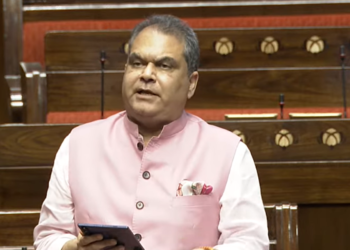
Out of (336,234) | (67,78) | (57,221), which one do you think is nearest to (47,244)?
(57,221)

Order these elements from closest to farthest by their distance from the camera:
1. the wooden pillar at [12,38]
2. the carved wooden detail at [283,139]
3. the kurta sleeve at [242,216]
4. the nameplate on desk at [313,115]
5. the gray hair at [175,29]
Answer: the kurta sleeve at [242,216] < the gray hair at [175,29] < the carved wooden detail at [283,139] < the nameplate on desk at [313,115] < the wooden pillar at [12,38]

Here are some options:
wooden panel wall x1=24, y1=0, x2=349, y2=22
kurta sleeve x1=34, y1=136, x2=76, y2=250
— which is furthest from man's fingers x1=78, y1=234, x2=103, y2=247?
wooden panel wall x1=24, y1=0, x2=349, y2=22

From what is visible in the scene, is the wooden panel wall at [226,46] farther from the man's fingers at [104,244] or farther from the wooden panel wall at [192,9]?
the man's fingers at [104,244]

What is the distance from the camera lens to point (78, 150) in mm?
1353

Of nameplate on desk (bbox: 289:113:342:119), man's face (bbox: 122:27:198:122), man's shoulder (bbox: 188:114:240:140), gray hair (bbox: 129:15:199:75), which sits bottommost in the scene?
man's shoulder (bbox: 188:114:240:140)

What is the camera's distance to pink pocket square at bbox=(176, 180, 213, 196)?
1280 mm

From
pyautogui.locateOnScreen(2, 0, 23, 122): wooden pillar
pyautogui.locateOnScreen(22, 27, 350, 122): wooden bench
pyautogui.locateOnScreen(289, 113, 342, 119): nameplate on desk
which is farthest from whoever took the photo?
pyautogui.locateOnScreen(2, 0, 23, 122): wooden pillar

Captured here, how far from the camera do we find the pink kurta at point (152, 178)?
1.27m

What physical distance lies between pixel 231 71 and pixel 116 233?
116cm

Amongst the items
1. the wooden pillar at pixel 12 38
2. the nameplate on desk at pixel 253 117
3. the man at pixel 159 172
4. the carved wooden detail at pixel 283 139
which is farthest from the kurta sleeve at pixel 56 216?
the wooden pillar at pixel 12 38

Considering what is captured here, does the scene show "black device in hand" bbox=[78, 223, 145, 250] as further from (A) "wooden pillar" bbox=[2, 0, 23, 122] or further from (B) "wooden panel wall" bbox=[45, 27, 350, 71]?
(A) "wooden pillar" bbox=[2, 0, 23, 122]

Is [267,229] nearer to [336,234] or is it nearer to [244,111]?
[336,234]

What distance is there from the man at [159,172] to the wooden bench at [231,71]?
83cm

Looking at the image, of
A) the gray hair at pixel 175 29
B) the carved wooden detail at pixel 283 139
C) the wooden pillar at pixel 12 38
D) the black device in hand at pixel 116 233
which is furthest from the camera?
the wooden pillar at pixel 12 38
